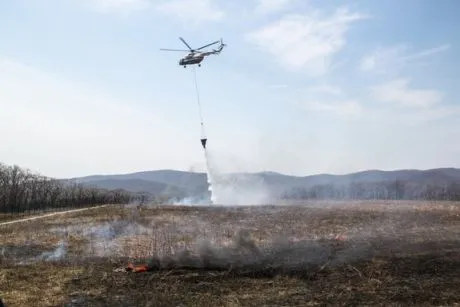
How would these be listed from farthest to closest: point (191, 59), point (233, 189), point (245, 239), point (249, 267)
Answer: point (233, 189), point (191, 59), point (245, 239), point (249, 267)

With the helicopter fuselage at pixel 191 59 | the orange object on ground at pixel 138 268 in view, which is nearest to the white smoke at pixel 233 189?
the helicopter fuselage at pixel 191 59

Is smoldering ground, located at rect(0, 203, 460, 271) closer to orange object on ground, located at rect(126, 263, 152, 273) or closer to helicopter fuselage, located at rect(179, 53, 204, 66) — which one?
orange object on ground, located at rect(126, 263, 152, 273)

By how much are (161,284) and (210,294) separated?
3.19 meters

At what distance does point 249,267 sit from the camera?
24797mm

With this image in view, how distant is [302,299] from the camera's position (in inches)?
762

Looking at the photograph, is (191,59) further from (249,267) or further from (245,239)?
(249,267)

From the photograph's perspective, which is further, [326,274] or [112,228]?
[112,228]

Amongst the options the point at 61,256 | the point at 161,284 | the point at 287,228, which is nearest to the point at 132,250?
the point at 61,256

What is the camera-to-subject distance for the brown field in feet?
65.6

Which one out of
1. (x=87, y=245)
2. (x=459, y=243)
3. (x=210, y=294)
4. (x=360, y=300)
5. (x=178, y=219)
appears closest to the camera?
(x=360, y=300)

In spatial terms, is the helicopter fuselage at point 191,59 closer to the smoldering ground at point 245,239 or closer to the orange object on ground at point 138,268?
the smoldering ground at point 245,239

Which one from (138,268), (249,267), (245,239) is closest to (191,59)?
(245,239)

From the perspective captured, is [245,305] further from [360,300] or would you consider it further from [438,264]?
[438,264]

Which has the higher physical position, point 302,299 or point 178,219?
point 178,219
